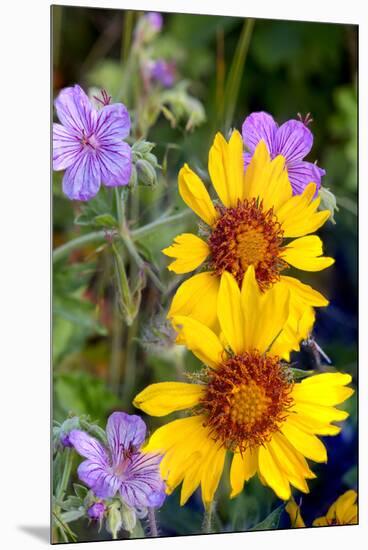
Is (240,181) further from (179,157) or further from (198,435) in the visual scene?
(198,435)

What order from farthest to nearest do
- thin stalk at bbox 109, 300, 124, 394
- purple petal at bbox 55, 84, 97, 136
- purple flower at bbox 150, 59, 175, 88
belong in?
purple flower at bbox 150, 59, 175, 88, thin stalk at bbox 109, 300, 124, 394, purple petal at bbox 55, 84, 97, 136

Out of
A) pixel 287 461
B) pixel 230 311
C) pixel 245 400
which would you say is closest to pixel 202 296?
pixel 230 311

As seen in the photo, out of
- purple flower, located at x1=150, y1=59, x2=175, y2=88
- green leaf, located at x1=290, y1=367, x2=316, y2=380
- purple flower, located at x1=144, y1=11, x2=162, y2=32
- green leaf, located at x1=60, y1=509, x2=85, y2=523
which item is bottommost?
green leaf, located at x1=60, y1=509, x2=85, y2=523

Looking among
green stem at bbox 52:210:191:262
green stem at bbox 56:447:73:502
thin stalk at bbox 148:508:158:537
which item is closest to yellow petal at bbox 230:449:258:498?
thin stalk at bbox 148:508:158:537

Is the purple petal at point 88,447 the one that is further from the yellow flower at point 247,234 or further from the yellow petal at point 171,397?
the yellow flower at point 247,234

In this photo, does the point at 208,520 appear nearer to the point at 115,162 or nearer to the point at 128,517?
the point at 128,517

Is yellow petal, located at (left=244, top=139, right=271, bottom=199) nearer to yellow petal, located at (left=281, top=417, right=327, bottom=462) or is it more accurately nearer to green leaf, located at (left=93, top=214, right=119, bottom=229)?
green leaf, located at (left=93, top=214, right=119, bottom=229)
